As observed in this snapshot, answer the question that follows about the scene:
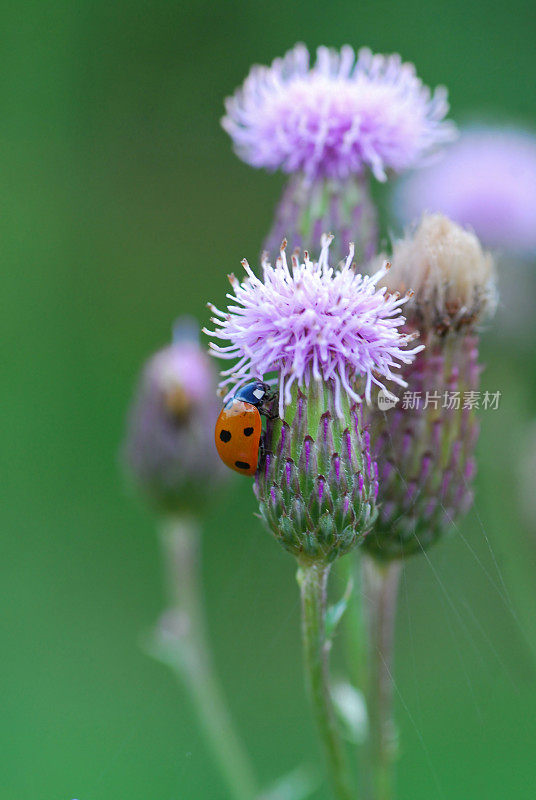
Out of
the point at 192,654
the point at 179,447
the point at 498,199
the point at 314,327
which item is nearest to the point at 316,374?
the point at 314,327

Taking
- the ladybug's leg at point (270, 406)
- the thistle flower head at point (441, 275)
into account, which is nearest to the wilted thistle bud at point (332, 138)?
the thistle flower head at point (441, 275)

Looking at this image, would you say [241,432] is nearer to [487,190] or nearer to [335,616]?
[335,616]

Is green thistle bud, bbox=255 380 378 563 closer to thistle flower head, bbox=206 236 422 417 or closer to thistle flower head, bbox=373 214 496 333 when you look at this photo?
thistle flower head, bbox=206 236 422 417

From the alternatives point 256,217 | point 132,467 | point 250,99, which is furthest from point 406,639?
point 250,99

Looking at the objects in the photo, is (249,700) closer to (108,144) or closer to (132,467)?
(132,467)

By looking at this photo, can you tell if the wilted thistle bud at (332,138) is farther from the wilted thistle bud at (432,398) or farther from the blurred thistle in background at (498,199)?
the blurred thistle in background at (498,199)
